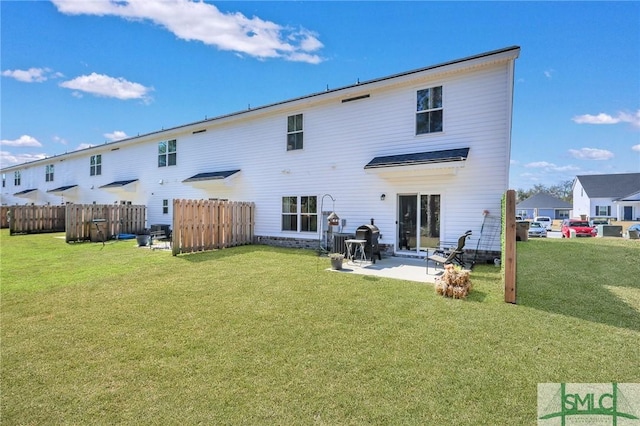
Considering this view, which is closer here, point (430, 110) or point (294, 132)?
point (430, 110)

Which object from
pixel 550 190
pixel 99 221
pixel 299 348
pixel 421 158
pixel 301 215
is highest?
pixel 550 190

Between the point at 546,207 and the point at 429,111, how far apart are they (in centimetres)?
5445

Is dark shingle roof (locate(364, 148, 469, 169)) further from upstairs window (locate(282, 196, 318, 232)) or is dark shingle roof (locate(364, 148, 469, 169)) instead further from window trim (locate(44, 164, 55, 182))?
window trim (locate(44, 164, 55, 182))

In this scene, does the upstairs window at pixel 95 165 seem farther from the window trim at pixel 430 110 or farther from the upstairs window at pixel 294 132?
the window trim at pixel 430 110

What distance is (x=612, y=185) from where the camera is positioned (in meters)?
43.4

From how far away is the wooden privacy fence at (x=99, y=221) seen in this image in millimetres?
14461

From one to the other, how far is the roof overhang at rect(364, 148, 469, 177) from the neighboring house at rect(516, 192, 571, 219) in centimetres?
5205

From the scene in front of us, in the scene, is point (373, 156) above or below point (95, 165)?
below

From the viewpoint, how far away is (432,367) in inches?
130

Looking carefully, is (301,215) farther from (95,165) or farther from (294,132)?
(95,165)

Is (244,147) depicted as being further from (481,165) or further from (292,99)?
(481,165)

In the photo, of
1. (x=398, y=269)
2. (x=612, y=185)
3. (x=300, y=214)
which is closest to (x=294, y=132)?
(x=300, y=214)

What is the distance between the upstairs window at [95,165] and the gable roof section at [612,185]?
60.1 m

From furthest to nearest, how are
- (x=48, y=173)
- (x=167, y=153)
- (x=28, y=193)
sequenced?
1. (x=28, y=193)
2. (x=48, y=173)
3. (x=167, y=153)
